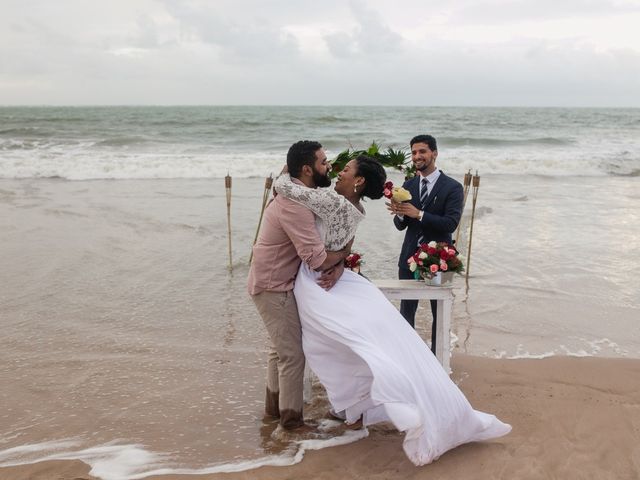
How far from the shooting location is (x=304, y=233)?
3.67 meters

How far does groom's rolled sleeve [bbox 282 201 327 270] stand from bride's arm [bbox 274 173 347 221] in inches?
1.5

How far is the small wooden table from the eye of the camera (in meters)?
4.58

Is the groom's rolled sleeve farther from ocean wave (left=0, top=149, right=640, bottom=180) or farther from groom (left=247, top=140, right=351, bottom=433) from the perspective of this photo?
ocean wave (left=0, top=149, right=640, bottom=180)

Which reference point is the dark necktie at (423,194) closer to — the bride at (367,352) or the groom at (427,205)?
the groom at (427,205)

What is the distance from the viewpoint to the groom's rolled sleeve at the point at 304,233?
3.66 m

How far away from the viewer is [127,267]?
828 cm

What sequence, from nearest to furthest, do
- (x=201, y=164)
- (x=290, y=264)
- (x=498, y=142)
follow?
1. (x=290, y=264)
2. (x=201, y=164)
3. (x=498, y=142)

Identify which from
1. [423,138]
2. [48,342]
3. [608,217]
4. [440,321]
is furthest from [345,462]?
[608,217]

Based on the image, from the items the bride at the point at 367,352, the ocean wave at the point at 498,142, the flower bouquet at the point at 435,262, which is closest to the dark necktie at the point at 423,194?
the flower bouquet at the point at 435,262

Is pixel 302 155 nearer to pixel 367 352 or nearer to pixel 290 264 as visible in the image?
pixel 290 264

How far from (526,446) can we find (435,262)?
1.33m

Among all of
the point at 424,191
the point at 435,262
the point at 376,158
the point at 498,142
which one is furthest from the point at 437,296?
the point at 498,142

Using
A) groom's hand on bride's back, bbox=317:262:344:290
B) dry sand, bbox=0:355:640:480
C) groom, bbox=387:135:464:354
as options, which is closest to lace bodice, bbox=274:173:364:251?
groom's hand on bride's back, bbox=317:262:344:290

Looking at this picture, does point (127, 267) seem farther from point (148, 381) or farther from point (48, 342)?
point (148, 381)
